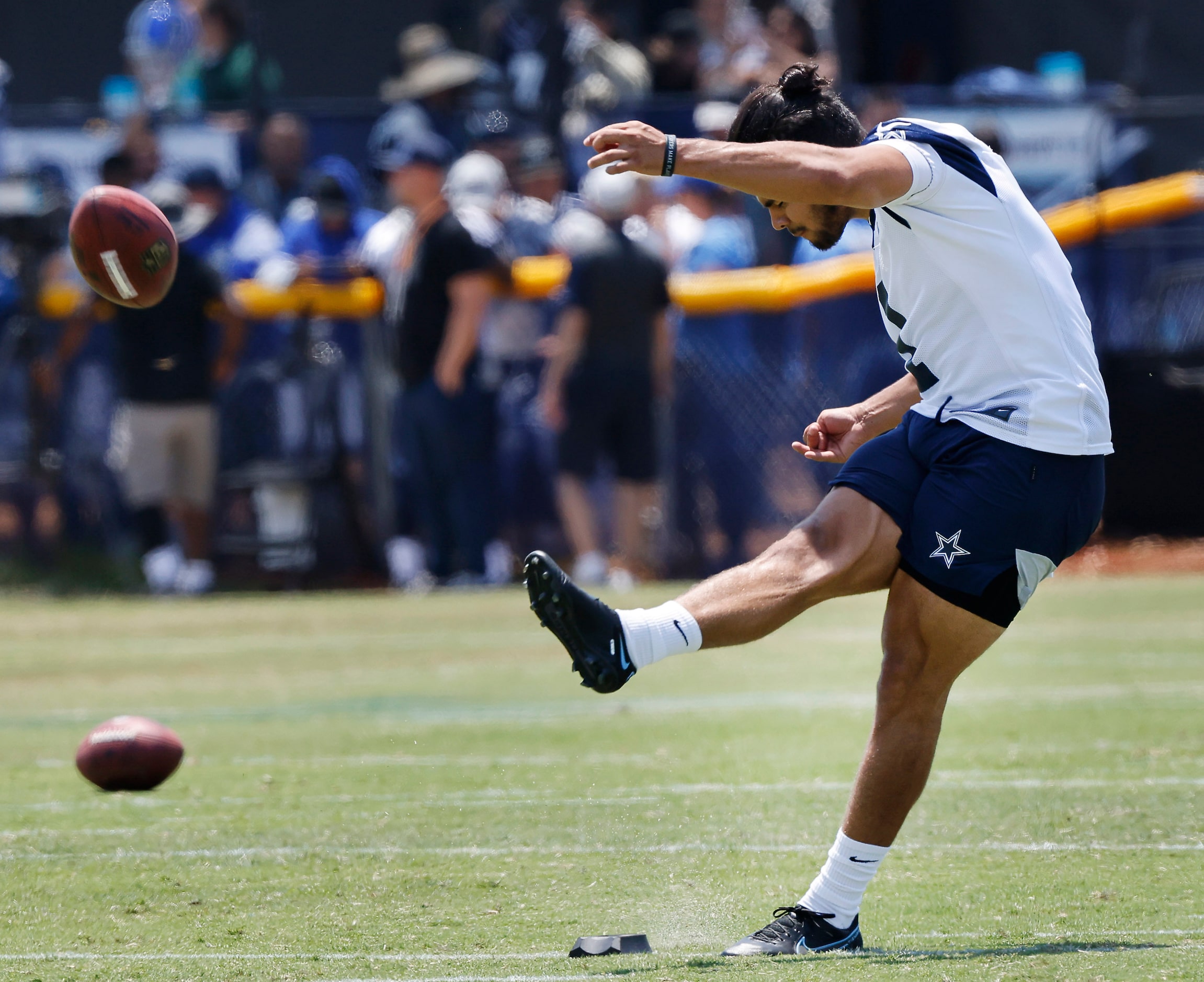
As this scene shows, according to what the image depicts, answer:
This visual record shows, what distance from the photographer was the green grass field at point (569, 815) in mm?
4535

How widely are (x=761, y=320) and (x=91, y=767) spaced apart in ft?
30.1

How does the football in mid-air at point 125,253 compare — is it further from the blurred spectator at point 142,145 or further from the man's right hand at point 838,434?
the blurred spectator at point 142,145

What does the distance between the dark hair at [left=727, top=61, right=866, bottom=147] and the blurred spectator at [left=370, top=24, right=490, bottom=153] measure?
35.9ft

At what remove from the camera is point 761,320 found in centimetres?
1532

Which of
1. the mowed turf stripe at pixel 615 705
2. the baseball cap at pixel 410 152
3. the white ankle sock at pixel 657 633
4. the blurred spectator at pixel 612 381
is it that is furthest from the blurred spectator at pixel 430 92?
the white ankle sock at pixel 657 633

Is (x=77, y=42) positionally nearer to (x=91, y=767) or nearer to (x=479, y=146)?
(x=479, y=146)

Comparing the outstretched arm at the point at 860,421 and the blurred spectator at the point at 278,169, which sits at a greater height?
the outstretched arm at the point at 860,421

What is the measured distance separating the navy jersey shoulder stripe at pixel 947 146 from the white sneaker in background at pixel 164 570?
11.5m

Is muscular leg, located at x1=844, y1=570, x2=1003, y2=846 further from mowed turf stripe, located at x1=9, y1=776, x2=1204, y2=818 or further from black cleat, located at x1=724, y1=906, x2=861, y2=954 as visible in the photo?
mowed turf stripe, located at x1=9, y1=776, x2=1204, y2=818

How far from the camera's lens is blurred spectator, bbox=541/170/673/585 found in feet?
47.4

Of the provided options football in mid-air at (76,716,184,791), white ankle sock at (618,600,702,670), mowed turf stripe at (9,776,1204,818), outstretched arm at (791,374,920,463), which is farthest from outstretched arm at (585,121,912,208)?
football in mid-air at (76,716,184,791)

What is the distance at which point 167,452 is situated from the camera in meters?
15.0

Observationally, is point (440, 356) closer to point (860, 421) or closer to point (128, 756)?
point (128, 756)

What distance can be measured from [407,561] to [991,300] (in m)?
10.8
